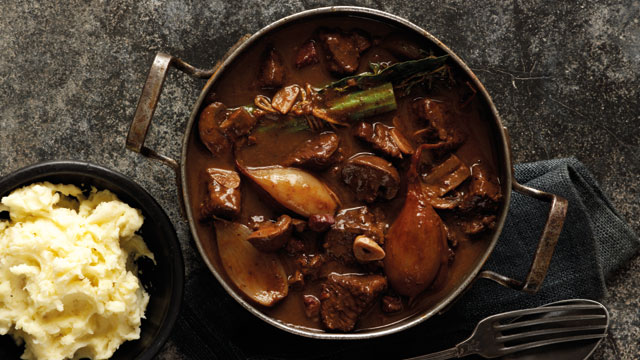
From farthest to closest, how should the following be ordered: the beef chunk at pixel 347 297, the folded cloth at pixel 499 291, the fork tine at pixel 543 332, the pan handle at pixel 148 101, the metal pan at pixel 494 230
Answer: the folded cloth at pixel 499 291 < the fork tine at pixel 543 332 < the beef chunk at pixel 347 297 < the metal pan at pixel 494 230 < the pan handle at pixel 148 101

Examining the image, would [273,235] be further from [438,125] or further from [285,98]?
[438,125]

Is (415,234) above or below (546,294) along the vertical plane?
above

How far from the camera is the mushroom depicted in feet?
9.00

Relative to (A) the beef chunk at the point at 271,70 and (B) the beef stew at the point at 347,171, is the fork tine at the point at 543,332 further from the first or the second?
(A) the beef chunk at the point at 271,70

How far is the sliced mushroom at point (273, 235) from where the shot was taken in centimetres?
271

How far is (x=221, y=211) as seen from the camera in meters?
2.78

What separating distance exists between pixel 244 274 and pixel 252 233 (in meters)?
0.21

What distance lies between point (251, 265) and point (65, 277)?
796mm

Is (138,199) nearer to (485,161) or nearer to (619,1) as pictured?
(485,161)

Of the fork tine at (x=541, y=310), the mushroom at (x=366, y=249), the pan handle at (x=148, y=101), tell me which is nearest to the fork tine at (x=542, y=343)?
the fork tine at (x=541, y=310)

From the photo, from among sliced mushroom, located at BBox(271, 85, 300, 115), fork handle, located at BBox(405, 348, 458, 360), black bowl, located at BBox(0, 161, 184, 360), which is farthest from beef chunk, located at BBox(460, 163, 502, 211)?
black bowl, located at BBox(0, 161, 184, 360)

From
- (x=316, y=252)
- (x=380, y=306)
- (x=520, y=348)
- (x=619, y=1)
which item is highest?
(x=619, y=1)

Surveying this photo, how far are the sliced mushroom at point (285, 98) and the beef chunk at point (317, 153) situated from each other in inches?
7.2

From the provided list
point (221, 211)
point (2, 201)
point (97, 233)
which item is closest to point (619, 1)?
point (221, 211)
